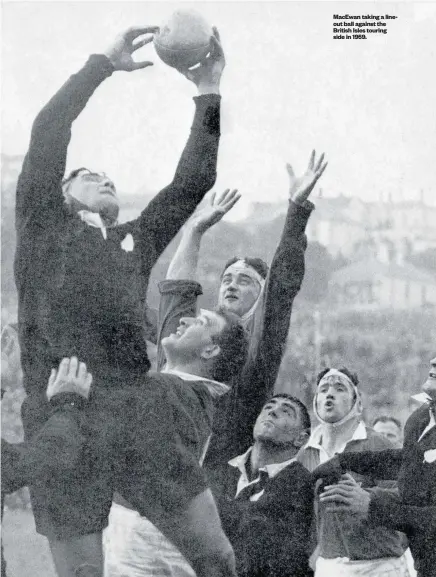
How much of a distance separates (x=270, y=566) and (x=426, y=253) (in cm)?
153

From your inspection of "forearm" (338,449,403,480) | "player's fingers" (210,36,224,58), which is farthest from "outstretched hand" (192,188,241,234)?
"forearm" (338,449,403,480)

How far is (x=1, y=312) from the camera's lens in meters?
4.83

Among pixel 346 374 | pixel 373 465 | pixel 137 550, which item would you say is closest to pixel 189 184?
pixel 346 374

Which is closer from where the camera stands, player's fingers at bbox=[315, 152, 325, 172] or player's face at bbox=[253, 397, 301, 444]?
player's face at bbox=[253, 397, 301, 444]

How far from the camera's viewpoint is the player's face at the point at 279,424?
450 centimetres

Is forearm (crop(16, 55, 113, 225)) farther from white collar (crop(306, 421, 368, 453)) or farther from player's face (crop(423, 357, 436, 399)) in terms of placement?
player's face (crop(423, 357, 436, 399))

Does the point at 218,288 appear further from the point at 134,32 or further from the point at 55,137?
the point at 134,32

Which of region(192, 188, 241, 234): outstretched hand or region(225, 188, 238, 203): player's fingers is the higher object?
region(225, 188, 238, 203): player's fingers

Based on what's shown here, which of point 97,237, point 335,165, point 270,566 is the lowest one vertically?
point 270,566

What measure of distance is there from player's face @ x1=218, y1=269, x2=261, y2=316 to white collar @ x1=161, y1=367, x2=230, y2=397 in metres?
0.34

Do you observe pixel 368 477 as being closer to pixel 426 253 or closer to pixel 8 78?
pixel 426 253

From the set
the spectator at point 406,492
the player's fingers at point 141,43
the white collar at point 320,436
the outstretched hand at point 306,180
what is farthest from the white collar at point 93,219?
the spectator at point 406,492

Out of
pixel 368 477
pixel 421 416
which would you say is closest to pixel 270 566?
pixel 368 477

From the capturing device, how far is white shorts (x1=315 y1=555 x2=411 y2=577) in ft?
14.3
